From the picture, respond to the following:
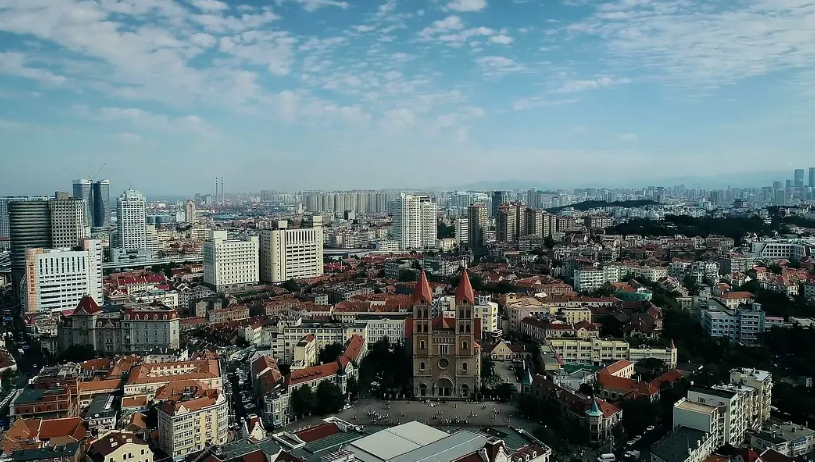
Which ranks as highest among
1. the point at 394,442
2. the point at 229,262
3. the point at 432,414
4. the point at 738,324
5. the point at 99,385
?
the point at 229,262

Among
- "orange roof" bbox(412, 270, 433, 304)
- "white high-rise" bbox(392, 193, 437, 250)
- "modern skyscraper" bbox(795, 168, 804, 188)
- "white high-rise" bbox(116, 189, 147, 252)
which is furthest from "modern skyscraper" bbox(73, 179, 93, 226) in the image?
"modern skyscraper" bbox(795, 168, 804, 188)

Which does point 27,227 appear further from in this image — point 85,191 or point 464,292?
point 85,191

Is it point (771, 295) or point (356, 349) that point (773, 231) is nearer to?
point (771, 295)

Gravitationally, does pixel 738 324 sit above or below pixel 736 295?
below

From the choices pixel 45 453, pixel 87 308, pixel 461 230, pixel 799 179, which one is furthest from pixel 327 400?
pixel 799 179

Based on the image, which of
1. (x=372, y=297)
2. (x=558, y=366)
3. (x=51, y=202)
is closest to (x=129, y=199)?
(x=51, y=202)

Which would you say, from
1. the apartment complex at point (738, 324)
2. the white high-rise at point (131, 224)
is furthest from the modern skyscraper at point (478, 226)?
the apartment complex at point (738, 324)

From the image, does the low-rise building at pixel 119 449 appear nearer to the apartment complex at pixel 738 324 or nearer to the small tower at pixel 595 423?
the small tower at pixel 595 423

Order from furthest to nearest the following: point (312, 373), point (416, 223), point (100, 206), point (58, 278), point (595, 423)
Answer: point (100, 206), point (416, 223), point (58, 278), point (312, 373), point (595, 423)
